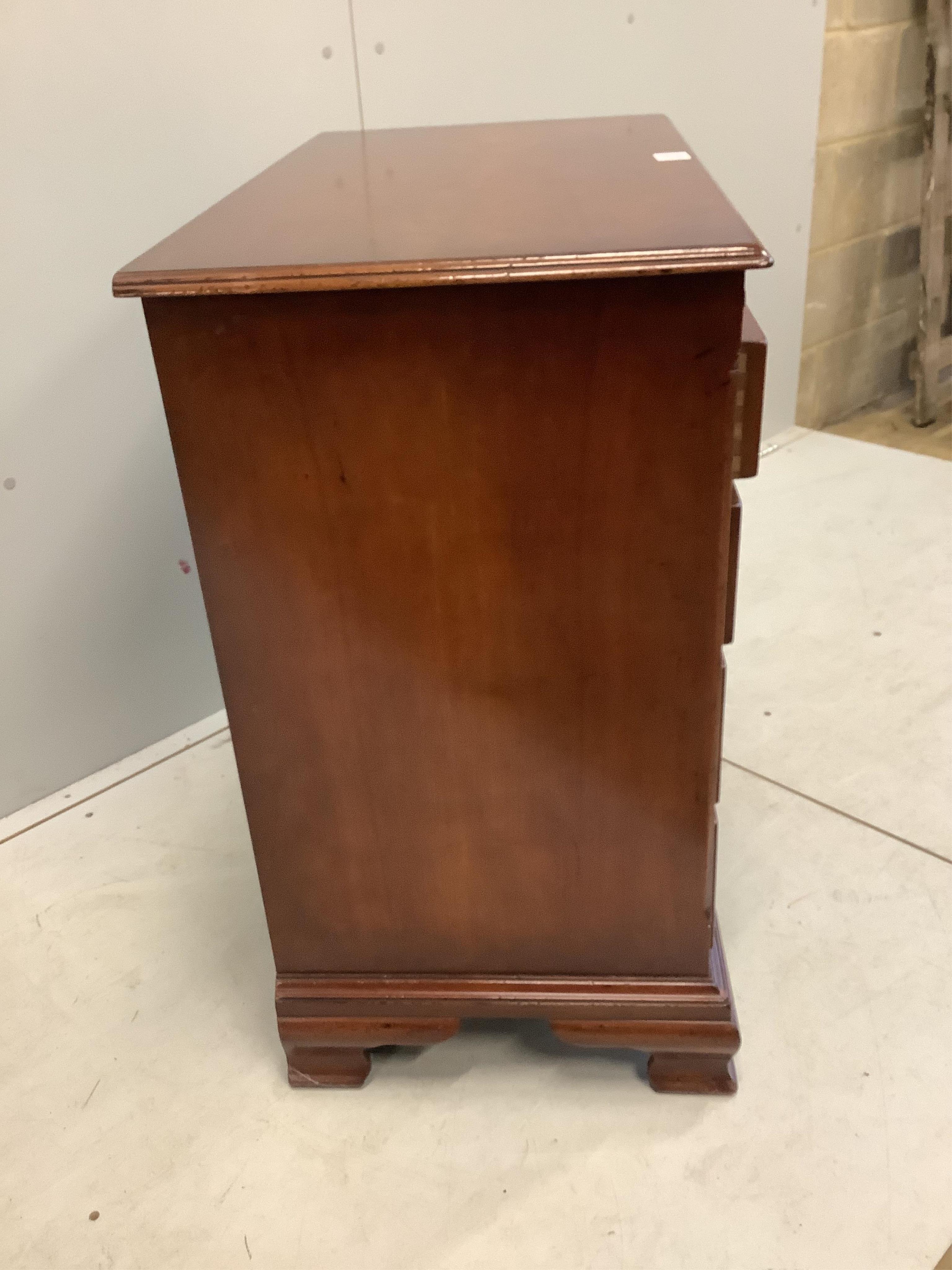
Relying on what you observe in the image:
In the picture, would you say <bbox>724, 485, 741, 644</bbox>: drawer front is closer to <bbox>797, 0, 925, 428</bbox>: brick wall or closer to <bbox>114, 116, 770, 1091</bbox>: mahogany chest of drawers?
<bbox>114, 116, 770, 1091</bbox>: mahogany chest of drawers

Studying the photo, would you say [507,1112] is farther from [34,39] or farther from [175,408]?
[34,39]

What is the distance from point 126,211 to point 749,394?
876 millimetres

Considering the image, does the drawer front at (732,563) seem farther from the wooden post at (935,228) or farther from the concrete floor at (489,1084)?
the wooden post at (935,228)

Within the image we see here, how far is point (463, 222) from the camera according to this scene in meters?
0.77

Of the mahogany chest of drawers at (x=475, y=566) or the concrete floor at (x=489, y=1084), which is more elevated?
the mahogany chest of drawers at (x=475, y=566)

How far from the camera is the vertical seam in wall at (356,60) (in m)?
1.39

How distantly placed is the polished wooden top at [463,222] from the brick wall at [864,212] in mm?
1324

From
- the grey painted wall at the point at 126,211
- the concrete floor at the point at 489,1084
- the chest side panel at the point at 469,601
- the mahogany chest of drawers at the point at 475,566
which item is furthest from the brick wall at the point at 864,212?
the chest side panel at the point at 469,601

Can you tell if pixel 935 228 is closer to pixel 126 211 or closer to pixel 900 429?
pixel 900 429

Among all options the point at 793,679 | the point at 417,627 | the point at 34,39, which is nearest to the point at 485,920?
the point at 417,627

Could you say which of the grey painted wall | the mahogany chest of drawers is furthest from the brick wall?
the mahogany chest of drawers

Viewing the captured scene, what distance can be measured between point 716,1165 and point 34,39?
4.33 ft

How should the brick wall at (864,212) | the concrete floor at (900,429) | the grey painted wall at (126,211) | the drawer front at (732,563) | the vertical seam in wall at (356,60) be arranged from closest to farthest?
the drawer front at (732,563) → the grey painted wall at (126,211) → the vertical seam in wall at (356,60) → the brick wall at (864,212) → the concrete floor at (900,429)

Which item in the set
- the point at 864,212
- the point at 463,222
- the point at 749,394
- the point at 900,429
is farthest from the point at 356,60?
the point at 900,429
